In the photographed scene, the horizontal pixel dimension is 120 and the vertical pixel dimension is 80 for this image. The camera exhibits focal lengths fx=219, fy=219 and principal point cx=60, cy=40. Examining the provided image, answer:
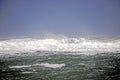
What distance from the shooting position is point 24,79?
76.7 meters

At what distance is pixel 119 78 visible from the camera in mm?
72062

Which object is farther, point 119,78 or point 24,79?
point 24,79

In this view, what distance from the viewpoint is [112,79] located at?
233 ft

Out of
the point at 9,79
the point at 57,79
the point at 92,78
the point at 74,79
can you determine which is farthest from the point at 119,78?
the point at 9,79

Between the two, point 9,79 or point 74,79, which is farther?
point 9,79

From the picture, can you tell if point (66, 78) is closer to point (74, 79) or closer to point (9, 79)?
point (74, 79)

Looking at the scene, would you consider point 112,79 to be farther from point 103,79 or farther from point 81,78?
point 81,78

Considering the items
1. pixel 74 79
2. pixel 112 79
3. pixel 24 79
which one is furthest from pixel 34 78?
pixel 112 79

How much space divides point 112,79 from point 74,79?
12380 millimetres

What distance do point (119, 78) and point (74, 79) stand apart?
14790 millimetres

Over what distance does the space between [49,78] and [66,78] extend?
6128 millimetres

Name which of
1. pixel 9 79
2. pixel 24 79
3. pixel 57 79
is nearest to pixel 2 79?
pixel 9 79

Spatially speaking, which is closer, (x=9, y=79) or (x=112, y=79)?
(x=112, y=79)

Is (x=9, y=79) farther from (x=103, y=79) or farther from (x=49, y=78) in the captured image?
(x=103, y=79)
